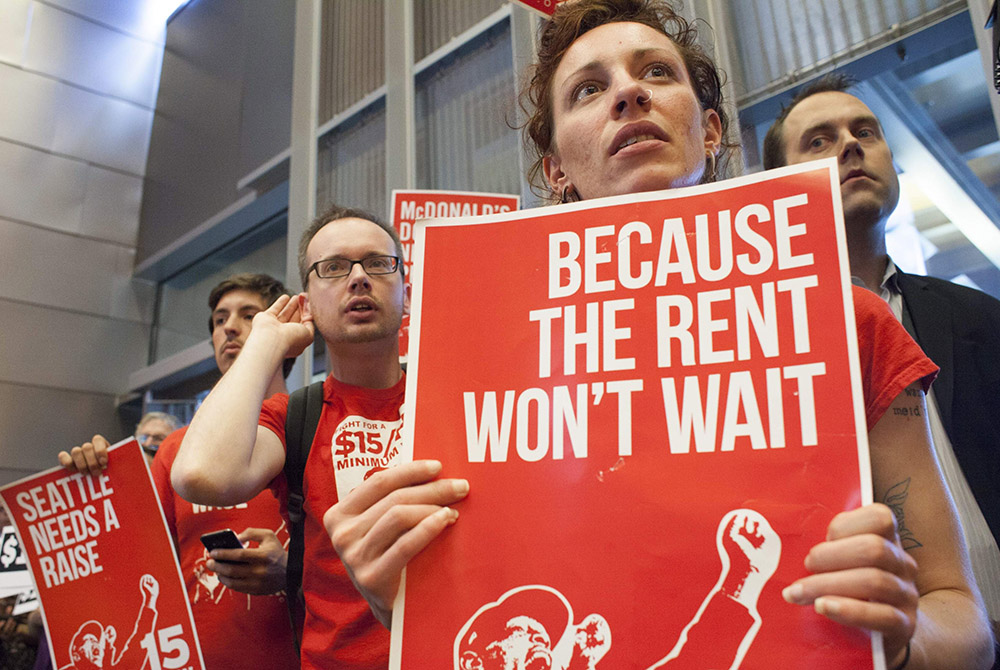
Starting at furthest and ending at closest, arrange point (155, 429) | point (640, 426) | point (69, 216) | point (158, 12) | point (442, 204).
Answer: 1. point (158, 12)
2. point (69, 216)
3. point (155, 429)
4. point (442, 204)
5. point (640, 426)

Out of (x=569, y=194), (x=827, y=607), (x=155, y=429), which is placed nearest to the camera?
(x=827, y=607)

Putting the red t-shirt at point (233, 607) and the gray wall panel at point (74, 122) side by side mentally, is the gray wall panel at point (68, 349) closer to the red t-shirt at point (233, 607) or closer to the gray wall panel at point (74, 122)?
the gray wall panel at point (74, 122)

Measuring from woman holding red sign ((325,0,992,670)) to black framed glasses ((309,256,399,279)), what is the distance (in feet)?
1.97

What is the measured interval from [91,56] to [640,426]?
8270mm

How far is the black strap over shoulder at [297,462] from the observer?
133 cm

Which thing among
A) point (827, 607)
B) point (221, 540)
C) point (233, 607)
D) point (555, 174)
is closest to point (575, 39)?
point (555, 174)

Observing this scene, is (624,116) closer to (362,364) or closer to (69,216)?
(362,364)

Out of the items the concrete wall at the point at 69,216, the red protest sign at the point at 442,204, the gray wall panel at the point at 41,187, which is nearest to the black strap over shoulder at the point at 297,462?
the red protest sign at the point at 442,204

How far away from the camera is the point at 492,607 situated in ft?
2.06

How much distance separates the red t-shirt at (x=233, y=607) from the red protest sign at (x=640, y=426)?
1.11 m

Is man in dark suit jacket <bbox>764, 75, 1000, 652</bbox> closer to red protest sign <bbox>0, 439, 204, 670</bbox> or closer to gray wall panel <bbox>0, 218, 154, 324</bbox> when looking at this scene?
red protest sign <bbox>0, 439, 204, 670</bbox>

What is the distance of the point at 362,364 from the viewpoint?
1.57m

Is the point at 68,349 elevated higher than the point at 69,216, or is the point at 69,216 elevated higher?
the point at 69,216

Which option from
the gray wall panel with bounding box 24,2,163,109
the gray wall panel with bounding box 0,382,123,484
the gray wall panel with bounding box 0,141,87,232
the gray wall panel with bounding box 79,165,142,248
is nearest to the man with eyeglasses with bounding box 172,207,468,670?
the gray wall panel with bounding box 0,382,123,484
